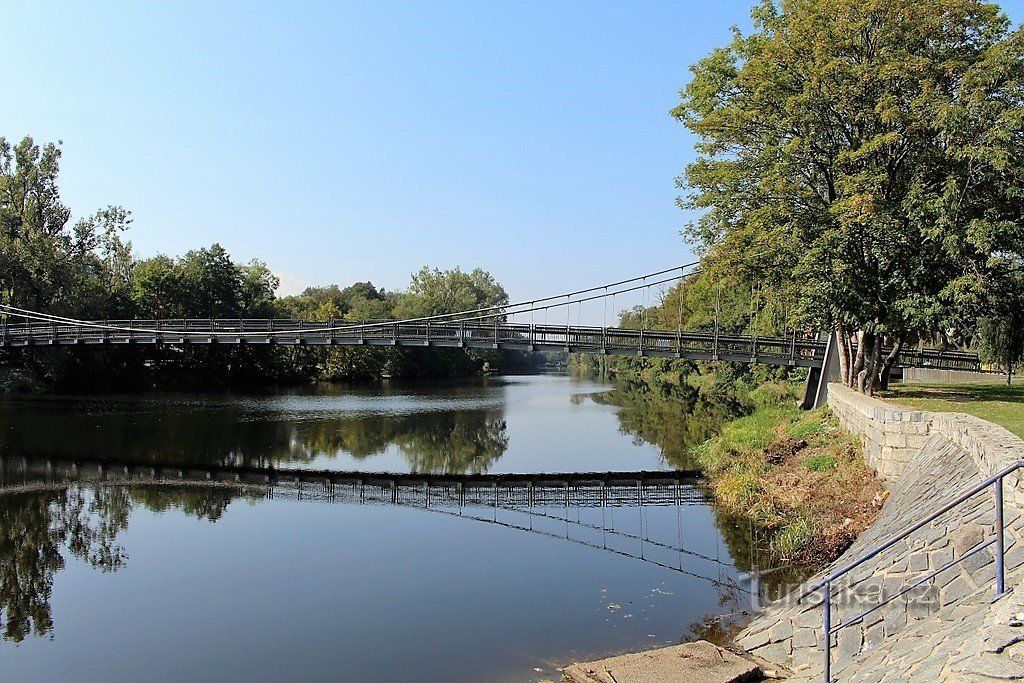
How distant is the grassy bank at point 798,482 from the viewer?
1359 cm

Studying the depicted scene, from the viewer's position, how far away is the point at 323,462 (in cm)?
2584

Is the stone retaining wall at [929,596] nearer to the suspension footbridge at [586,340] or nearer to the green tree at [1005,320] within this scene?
the green tree at [1005,320]

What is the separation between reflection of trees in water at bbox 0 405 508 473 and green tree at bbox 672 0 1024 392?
11274mm

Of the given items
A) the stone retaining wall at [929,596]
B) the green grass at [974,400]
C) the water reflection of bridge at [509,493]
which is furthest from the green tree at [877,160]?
the stone retaining wall at [929,596]

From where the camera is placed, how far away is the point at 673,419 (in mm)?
38062

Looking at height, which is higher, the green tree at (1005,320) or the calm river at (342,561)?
the green tree at (1005,320)

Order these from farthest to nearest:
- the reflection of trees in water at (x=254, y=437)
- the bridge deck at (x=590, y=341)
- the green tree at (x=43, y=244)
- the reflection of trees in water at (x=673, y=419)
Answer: the green tree at (x=43, y=244), the bridge deck at (x=590, y=341), the reflection of trees in water at (x=673, y=419), the reflection of trees in water at (x=254, y=437)

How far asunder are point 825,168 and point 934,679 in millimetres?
19824

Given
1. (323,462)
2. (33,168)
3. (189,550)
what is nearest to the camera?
(189,550)

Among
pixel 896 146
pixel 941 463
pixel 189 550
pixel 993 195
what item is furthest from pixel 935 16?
pixel 189 550

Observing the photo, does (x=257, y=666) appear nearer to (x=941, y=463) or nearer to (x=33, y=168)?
(x=941, y=463)

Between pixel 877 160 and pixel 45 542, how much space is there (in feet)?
69.7

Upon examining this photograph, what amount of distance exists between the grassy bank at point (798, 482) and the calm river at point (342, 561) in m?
0.88

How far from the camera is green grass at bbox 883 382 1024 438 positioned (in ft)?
53.7
